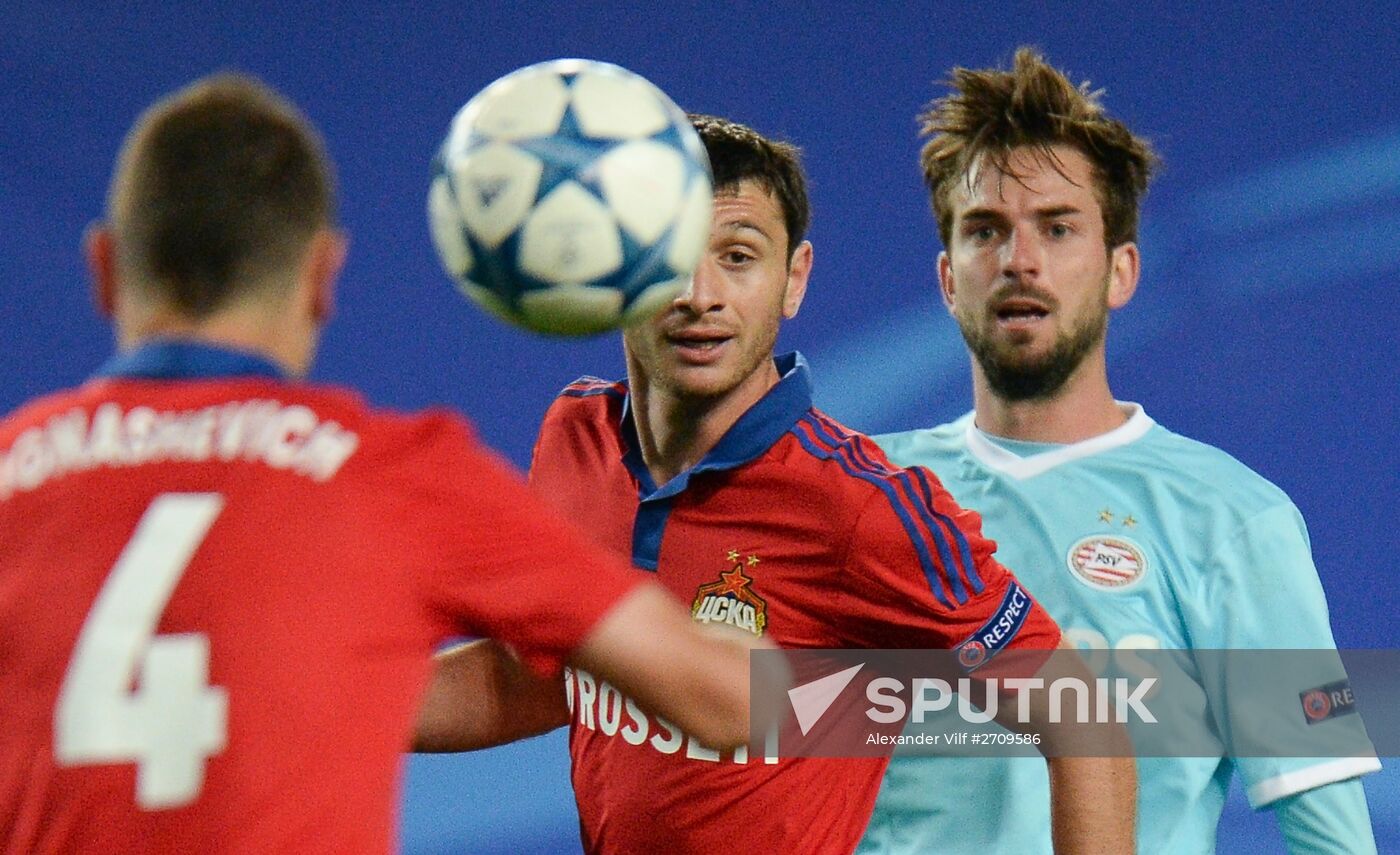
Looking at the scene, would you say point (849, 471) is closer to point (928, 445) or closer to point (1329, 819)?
point (928, 445)

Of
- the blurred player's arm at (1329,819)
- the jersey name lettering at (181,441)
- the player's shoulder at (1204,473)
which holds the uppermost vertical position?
the player's shoulder at (1204,473)

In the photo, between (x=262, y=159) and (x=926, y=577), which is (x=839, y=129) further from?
(x=262, y=159)

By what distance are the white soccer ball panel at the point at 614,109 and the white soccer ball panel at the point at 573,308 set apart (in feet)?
0.67

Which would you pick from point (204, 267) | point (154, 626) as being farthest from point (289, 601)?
point (204, 267)

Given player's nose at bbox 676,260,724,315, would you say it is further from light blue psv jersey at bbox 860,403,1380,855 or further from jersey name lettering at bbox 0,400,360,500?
jersey name lettering at bbox 0,400,360,500

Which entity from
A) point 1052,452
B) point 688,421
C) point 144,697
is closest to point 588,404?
point 688,421

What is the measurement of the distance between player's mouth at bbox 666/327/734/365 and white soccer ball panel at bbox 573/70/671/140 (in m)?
0.59

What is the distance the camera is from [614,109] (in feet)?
7.58

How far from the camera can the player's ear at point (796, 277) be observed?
313 cm

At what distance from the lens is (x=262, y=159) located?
169 centimetres

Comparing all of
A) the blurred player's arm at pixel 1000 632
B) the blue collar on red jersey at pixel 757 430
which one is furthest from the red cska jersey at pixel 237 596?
the blue collar on red jersey at pixel 757 430

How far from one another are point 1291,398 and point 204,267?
4.22 meters

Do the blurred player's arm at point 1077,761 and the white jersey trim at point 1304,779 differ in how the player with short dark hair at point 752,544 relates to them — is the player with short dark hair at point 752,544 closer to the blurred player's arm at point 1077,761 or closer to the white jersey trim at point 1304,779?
the blurred player's arm at point 1077,761

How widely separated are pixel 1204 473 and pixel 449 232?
6.00ft
